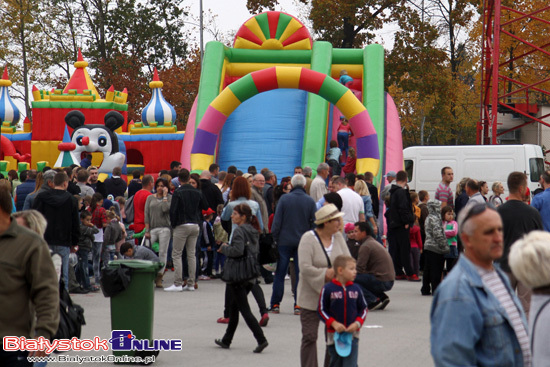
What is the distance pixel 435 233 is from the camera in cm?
1309

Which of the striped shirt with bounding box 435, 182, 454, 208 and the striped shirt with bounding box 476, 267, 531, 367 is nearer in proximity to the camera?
the striped shirt with bounding box 476, 267, 531, 367

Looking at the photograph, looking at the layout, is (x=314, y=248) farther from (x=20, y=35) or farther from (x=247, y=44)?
(x=20, y=35)

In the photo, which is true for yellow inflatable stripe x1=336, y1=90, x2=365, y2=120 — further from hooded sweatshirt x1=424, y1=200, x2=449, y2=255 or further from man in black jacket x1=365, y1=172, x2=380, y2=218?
hooded sweatshirt x1=424, y1=200, x2=449, y2=255

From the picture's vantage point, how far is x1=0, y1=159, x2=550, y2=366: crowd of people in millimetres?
3883

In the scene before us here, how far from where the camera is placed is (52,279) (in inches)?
198

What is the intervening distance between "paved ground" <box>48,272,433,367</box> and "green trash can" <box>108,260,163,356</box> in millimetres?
411

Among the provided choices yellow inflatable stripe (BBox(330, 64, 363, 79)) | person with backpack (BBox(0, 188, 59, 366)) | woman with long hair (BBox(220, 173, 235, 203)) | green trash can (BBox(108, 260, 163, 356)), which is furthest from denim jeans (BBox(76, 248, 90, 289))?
yellow inflatable stripe (BBox(330, 64, 363, 79))

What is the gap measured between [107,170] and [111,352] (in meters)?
14.2

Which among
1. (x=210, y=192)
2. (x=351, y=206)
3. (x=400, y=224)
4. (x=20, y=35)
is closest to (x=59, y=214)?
(x=210, y=192)

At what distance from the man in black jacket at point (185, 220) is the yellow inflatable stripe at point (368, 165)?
20.9 feet

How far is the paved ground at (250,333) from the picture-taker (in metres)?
8.61

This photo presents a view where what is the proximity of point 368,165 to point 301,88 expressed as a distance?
230cm

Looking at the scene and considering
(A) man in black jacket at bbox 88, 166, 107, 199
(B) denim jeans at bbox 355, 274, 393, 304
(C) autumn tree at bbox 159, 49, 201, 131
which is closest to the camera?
(B) denim jeans at bbox 355, 274, 393, 304

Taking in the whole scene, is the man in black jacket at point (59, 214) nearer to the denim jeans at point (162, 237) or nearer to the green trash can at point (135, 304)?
the denim jeans at point (162, 237)
